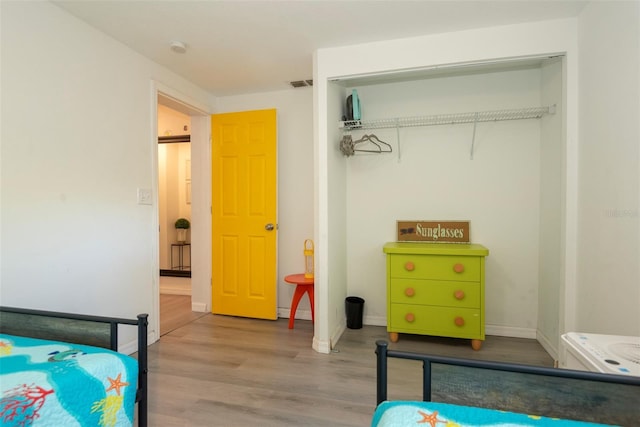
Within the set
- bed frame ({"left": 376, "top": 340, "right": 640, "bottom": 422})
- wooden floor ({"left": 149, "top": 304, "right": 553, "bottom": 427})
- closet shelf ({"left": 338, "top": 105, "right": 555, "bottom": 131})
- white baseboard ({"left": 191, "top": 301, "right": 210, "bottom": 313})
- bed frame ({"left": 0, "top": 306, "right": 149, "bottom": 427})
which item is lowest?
wooden floor ({"left": 149, "top": 304, "right": 553, "bottom": 427})

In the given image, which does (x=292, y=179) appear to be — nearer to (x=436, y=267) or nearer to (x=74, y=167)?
(x=436, y=267)

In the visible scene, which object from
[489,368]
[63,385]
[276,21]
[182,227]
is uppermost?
[276,21]

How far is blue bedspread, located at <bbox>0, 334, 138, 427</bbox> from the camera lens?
940 millimetres

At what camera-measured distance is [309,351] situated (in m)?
2.58

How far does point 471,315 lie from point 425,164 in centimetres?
140

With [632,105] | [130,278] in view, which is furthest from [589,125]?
[130,278]

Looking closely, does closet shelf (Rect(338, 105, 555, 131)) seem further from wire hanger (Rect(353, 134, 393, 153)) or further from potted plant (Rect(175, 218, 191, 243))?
potted plant (Rect(175, 218, 191, 243))

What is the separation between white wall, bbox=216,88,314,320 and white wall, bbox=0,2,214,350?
1224 millimetres

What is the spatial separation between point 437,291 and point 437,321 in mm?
251

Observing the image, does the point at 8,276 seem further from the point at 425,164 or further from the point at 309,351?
the point at 425,164

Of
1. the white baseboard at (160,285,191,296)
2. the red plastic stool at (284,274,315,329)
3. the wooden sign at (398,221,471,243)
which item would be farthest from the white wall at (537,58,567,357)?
the white baseboard at (160,285,191,296)

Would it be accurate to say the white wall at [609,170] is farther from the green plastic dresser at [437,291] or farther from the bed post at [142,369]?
the bed post at [142,369]

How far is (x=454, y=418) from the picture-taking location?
0.79 metres

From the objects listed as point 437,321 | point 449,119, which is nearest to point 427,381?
point 437,321
